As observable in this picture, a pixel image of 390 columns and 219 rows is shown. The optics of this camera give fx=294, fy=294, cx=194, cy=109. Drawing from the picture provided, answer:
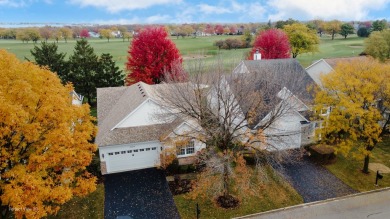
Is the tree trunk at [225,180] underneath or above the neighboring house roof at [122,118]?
underneath

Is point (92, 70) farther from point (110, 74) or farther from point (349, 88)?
point (349, 88)

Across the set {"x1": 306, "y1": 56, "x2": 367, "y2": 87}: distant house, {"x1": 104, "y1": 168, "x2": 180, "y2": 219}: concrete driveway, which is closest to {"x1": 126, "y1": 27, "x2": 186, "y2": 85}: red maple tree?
{"x1": 306, "y1": 56, "x2": 367, "y2": 87}: distant house

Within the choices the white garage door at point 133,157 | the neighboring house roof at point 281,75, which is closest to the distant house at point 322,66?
the neighboring house roof at point 281,75

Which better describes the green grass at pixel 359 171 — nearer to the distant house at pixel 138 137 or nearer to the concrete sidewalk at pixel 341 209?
the concrete sidewalk at pixel 341 209

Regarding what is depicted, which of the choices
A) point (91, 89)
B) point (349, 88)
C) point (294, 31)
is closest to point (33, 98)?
point (349, 88)

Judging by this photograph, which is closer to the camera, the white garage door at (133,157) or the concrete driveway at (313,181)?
→ the concrete driveway at (313,181)

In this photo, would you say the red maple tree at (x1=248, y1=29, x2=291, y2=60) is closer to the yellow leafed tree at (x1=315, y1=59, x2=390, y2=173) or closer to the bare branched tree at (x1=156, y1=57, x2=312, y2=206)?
the yellow leafed tree at (x1=315, y1=59, x2=390, y2=173)

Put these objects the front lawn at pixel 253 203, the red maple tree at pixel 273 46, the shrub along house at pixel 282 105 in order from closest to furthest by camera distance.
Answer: the front lawn at pixel 253 203
the shrub along house at pixel 282 105
the red maple tree at pixel 273 46
